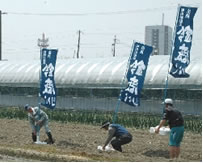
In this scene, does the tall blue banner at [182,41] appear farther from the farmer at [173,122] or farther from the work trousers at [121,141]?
the farmer at [173,122]

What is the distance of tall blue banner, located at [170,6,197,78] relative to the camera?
15.2 metres

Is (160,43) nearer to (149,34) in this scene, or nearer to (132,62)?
(149,34)

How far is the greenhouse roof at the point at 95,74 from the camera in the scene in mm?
24875

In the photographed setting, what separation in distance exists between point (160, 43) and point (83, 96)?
302 ft

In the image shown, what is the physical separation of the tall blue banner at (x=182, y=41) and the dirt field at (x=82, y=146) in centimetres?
256

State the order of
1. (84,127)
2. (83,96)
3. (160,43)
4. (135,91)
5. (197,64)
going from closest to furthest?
1. (135,91)
2. (84,127)
3. (197,64)
4. (83,96)
5. (160,43)

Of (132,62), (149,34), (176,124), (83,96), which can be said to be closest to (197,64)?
(83,96)

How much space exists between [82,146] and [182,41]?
17.9 ft

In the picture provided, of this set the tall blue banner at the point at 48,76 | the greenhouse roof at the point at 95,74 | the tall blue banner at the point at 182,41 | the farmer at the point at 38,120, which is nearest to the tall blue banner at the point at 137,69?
the tall blue banner at the point at 182,41

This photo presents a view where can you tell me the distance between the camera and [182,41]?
611 inches

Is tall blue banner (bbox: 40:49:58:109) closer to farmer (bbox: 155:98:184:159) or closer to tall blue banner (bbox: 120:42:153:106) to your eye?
tall blue banner (bbox: 120:42:153:106)

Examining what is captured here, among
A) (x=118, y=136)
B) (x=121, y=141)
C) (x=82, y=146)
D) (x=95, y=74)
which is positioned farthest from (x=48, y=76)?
(x=95, y=74)

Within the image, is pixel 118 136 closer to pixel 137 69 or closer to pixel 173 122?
pixel 173 122

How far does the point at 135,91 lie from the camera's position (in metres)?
14.9
